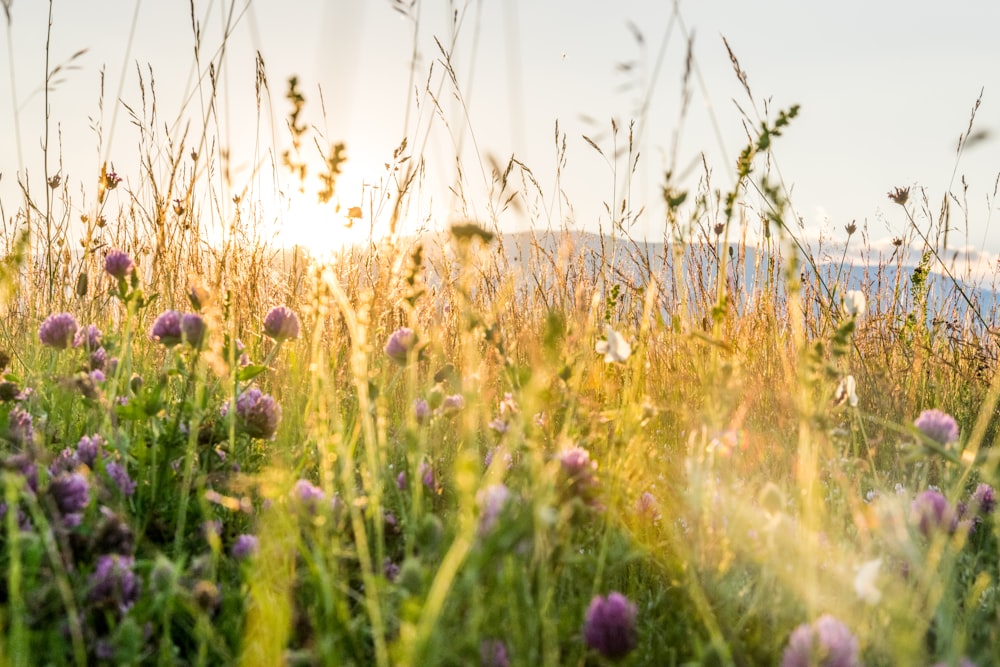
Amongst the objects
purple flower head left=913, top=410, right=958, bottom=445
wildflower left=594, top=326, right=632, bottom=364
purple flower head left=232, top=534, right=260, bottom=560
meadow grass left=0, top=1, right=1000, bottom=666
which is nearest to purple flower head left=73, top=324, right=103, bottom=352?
meadow grass left=0, top=1, right=1000, bottom=666

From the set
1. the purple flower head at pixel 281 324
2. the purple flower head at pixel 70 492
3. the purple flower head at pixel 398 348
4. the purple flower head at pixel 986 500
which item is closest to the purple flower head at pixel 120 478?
the purple flower head at pixel 70 492

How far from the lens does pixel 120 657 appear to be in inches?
37.8

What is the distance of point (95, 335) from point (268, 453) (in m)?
0.57

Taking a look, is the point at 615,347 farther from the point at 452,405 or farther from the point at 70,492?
the point at 70,492

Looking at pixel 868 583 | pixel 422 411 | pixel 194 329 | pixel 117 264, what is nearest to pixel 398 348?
pixel 422 411

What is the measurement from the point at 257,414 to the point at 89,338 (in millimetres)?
712

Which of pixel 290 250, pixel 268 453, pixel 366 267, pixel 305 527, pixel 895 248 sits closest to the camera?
pixel 305 527

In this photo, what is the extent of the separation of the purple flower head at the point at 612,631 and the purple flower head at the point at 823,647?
200 millimetres

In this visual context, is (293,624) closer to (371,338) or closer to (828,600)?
(828,600)

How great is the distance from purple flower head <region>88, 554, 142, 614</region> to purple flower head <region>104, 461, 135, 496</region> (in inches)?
13.7

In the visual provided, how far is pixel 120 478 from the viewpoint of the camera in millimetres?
1468

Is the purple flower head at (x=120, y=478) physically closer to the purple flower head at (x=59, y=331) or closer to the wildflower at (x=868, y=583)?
the purple flower head at (x=59, y=331)

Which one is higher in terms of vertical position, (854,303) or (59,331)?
(854,303)

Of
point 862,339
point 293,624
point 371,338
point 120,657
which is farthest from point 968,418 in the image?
point 120,657
